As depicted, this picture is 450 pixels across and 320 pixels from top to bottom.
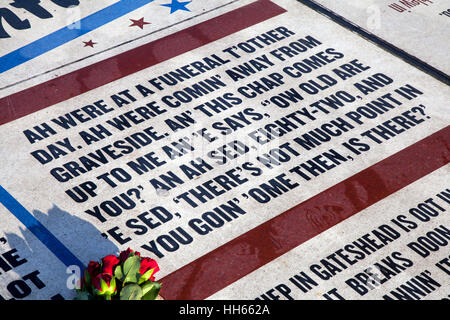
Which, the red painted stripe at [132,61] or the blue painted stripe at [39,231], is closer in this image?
the blue painted stripe at [39,231]

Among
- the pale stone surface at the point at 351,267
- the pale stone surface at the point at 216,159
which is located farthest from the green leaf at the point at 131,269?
the pale stone surface at the point at 351,267

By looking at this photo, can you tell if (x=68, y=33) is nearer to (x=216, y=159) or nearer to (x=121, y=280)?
(x=216, y=159)

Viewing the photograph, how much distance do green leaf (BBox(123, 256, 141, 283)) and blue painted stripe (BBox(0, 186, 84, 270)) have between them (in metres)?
1.46

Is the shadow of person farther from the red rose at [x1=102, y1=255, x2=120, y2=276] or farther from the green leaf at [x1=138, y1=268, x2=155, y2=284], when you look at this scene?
the green leaf at [x1=138, y1=268, x2=155, y2=284]

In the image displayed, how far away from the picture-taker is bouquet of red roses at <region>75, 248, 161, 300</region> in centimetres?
729

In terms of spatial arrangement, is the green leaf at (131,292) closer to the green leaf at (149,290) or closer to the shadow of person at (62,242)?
the green leaf at (149,290)

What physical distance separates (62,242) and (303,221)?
3595mm

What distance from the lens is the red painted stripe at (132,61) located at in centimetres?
1117

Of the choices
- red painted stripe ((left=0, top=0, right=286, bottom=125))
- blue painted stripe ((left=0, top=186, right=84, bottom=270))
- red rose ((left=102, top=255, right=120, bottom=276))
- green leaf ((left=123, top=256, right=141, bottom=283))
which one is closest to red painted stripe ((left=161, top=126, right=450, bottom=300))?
green leaf ((left=123, top=256, right=141, bottom=283))

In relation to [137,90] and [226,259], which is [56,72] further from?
[226,259]

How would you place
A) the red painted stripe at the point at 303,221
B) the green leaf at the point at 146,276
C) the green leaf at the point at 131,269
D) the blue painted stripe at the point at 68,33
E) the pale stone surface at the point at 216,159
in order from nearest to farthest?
the green leaf at the point at 131,269 < the green leaf at the point at 146,276 < the red painted stripe at the point at 303,221 < the pale stone surface at the point at 216,159 < the blue painted stripe at the point at 68,33

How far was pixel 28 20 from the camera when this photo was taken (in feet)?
43.2

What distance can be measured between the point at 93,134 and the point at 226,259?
3.41 meters

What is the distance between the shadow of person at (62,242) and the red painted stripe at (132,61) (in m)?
2.56
